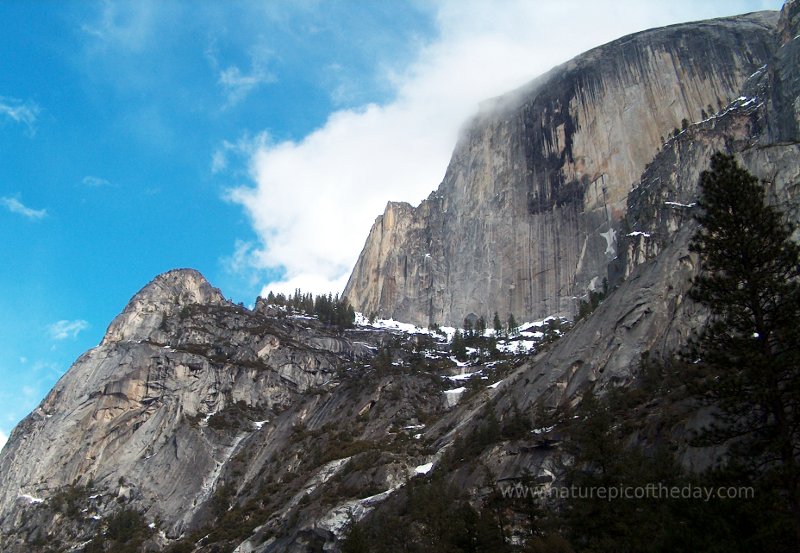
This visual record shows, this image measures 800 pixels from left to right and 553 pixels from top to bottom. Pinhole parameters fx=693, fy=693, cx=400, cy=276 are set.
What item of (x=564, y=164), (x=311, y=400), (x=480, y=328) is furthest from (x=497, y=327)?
(x=311, y=400)

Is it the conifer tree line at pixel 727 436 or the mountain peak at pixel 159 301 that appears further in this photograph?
the mountain peak at pixel 159 301

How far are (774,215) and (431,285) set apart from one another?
132219 millimetres

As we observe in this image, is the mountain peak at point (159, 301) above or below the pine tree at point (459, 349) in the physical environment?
above

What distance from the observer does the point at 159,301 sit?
436ft

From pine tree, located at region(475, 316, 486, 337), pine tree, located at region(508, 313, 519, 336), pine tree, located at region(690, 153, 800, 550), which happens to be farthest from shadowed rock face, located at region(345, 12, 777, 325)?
pine tree, located at region(690, 153, 800, 550)

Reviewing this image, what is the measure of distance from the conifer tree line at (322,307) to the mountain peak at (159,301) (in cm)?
1343

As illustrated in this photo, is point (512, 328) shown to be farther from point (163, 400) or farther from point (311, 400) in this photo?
point (163, 400)

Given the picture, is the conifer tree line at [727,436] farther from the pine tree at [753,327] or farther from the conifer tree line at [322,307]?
the conifer tree line at [322,307]

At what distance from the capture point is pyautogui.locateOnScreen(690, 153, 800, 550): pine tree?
23.5 meters

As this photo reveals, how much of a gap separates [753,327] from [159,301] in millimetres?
122505

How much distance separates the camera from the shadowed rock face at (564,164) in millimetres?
126188

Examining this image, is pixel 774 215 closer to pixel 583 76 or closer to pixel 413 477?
pixel 413 477

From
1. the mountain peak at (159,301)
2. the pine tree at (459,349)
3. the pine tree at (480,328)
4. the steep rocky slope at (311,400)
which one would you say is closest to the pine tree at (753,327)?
the steep rocky slope at (311,400)

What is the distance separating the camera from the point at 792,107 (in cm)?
7700
